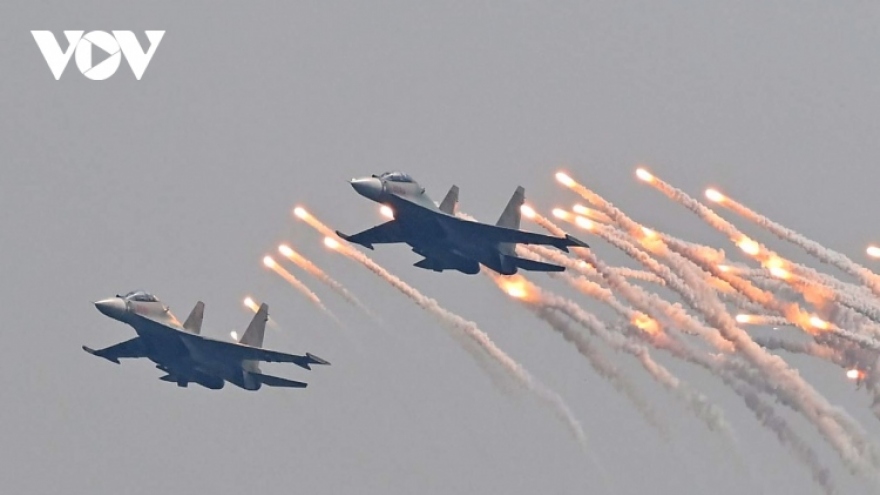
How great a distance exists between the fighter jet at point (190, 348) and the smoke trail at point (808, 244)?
24.0 meters

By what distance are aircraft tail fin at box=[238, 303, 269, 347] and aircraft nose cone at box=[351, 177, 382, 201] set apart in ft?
52.5

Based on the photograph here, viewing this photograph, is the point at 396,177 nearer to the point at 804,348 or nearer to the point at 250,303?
the point at 804,348

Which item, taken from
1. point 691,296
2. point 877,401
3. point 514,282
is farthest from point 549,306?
point 877,401

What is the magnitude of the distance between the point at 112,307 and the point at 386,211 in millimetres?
15321

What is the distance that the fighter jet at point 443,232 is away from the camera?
207 feet

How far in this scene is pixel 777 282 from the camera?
70.8 meters

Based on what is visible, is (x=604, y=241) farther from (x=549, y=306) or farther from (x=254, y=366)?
(x=254, y=366)

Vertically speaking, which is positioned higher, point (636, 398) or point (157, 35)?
point (157, 35)

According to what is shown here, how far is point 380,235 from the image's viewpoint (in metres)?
67.0

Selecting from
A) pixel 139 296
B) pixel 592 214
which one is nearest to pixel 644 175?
pixel 592 214

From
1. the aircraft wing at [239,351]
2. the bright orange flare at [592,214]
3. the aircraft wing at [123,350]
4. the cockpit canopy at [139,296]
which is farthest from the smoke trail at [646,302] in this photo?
the aircraft wing at [123,350]

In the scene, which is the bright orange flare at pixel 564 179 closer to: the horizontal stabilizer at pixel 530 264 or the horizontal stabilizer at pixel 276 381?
the horizontal stabilizer at pixel 530 264

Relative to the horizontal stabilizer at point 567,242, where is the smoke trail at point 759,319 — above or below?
above

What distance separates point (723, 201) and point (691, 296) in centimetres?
559
